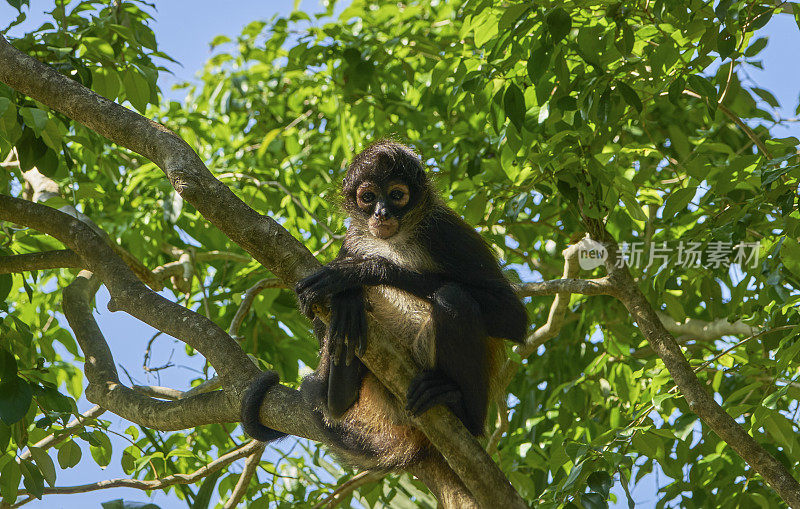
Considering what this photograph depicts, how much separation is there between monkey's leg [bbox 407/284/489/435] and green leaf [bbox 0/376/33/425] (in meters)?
1.91

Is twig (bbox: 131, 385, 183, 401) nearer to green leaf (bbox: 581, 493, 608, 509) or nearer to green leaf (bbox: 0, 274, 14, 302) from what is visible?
green leaf (bbox: 0, 274, 14, 302)

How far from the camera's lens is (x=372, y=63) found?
20.2 ft

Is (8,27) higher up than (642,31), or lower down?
higher up

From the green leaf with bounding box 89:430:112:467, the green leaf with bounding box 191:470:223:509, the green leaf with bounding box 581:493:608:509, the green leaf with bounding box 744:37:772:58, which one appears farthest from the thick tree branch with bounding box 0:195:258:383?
the green leaf with bounding box 744:37:772:58

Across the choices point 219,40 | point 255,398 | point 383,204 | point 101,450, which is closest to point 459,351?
point 255,398

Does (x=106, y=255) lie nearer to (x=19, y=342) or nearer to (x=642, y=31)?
(x=19, y=342)

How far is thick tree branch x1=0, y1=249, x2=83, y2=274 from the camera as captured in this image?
446 cm

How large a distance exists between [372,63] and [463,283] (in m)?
2.50


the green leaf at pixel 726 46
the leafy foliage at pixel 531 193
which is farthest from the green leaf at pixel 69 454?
the green leaf at pixel 726 46

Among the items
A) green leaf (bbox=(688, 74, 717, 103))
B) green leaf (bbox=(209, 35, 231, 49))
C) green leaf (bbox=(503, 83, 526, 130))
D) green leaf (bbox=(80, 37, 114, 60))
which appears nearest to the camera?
green leaf (bbox=(688, 74, 717, 103))

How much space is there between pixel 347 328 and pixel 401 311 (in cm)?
134

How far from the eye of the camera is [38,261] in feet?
14.9

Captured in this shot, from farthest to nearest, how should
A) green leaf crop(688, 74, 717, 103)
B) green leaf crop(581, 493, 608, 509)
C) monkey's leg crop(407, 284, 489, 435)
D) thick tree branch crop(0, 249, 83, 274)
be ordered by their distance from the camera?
thick tree branch crop(0, 249, 83, 274) < green leaf crop(688, 74, 717, 103) < monkey's leg crop(407, 284, 489, 435) < green leaf crop(581, 493, 608, 509)

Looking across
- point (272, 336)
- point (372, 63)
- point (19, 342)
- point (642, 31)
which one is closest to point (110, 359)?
point (19, 342)
